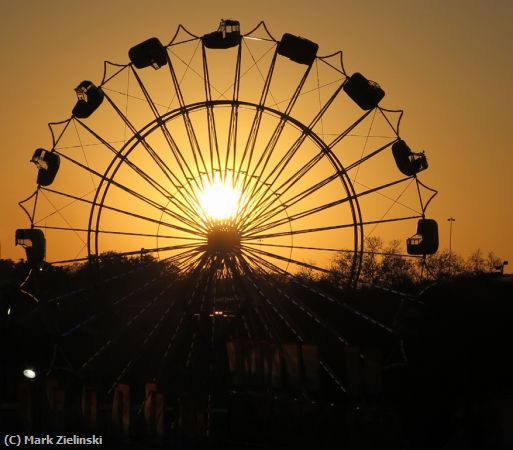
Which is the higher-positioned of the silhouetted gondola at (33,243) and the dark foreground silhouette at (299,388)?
the silhouetted gondola at (33,243)

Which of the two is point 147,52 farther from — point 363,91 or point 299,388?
point 299,388

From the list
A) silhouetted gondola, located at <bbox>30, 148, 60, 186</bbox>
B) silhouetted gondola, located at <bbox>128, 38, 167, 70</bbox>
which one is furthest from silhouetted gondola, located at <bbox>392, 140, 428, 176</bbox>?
silhouetted gondola, located at <bbox>30, 148, 60, 186</bbox>

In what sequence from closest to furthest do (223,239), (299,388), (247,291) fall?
(299,388)
(223,239)
(247,291)

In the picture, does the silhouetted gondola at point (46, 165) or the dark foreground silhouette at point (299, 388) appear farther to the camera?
→ the silhouetted gondola at point (46, 165)

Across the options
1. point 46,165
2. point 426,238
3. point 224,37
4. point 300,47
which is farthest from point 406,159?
point 46,165

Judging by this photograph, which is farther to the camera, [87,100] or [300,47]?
[87,100]

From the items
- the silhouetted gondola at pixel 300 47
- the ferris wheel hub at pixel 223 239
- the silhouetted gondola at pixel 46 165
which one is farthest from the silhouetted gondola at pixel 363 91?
the silhouetted gondola at pixel 46 165

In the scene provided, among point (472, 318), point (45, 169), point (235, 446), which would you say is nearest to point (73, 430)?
point (235, 446)

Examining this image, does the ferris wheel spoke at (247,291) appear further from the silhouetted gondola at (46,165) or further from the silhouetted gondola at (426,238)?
the silhouetted gondola at (46,165)

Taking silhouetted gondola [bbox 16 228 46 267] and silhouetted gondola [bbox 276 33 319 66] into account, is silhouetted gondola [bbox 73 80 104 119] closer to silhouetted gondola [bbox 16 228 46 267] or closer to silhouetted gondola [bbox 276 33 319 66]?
silhouetted gondola [bbox 16 228 46 267]

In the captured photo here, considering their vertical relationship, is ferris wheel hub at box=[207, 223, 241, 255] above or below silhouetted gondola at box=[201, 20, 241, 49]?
below

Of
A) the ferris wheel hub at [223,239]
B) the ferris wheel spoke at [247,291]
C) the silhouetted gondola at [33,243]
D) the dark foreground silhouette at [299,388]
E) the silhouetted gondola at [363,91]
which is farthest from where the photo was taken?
the silhouetted gondola at [33,243]

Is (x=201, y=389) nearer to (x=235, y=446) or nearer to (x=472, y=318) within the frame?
(x=235, y=446)

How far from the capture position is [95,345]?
54094mm
